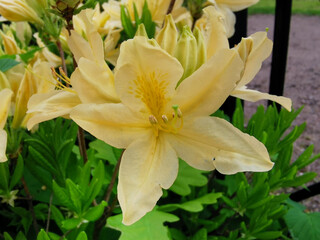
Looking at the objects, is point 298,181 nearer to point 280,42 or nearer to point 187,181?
point 187,181

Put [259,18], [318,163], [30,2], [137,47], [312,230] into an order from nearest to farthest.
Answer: [137,47] → [30,2] → [312,230] → [318,163] → [259,18]

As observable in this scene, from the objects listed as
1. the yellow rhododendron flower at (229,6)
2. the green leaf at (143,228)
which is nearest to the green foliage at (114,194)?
the green leaf at (143,228)

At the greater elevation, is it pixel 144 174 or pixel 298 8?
pixel 144 174

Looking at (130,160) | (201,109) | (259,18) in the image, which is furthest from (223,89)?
(259,18)

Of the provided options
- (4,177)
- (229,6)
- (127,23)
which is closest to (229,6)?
(229,6)

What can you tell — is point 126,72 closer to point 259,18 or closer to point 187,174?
point 187,174

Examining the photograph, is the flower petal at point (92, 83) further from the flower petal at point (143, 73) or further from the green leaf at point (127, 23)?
the green leaf at point (127, 23)
